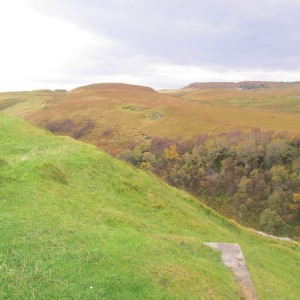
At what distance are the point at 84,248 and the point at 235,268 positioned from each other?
17.7 feet

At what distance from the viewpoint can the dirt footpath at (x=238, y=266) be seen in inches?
464

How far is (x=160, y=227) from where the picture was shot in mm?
17734

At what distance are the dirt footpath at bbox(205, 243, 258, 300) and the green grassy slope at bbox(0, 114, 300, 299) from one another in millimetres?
366

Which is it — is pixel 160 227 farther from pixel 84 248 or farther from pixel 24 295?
pixel 24 295

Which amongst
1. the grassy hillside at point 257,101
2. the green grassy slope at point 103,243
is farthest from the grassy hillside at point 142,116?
the green grassy slope at point 103,243

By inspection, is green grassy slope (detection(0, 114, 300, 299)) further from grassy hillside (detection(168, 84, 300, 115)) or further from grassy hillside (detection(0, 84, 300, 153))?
grassy hillside (detection(168, 84, 300, 115))

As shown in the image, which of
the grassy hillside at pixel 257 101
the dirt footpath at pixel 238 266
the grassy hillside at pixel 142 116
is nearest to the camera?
the dirt footpath at pixel 238 266

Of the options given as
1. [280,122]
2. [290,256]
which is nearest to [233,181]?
[280,122]

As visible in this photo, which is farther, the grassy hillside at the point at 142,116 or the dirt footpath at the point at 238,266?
the grassy hillside at the point at 142,116

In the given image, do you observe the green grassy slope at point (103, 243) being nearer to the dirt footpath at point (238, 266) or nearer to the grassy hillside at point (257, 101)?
the dirt footpath at point (238, 266)

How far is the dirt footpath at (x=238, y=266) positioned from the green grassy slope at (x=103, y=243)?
0.37 m

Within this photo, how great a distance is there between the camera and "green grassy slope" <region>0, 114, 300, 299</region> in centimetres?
959

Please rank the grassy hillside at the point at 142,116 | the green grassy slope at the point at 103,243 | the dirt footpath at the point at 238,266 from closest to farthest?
the green grassy slope at the point at 103,243, the dirt footpath at the point at 238,266, the grassy hillside at the point at 142,116

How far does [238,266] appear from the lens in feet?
44.1
